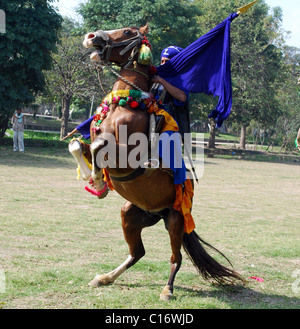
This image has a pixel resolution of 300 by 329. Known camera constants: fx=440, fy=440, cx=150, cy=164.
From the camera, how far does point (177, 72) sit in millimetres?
5617

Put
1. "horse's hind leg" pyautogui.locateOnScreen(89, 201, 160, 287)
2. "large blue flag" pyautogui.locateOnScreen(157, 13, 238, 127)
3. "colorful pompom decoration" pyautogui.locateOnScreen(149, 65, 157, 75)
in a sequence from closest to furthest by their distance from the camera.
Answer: "colorful pompom decoration" pyautogui.locateOnScreen(149, 65, 157, 75) < "large blue flag" pyautogui.locateOnScreen(157, 13, 238, 127) < "horse's hind leg" pyautogui.locateOnScreen(89, 201, 160, 287)

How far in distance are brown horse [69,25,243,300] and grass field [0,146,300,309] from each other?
368 mm

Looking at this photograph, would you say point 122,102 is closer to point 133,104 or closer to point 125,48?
point 133,104

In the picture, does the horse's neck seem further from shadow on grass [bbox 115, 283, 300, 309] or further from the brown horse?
shadow on grass [bbox 115, 283, 300, 309]

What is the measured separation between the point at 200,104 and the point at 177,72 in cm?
2713

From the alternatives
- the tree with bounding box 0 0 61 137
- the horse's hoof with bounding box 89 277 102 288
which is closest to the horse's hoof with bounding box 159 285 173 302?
the horse's hoof with bounding box 89 277 102 288

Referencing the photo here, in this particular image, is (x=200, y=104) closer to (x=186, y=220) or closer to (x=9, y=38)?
(x=9, y=38)

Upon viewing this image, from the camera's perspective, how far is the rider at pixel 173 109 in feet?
17.3

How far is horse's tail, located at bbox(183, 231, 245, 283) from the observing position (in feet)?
19.7

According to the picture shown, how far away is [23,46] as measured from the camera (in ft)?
69.6

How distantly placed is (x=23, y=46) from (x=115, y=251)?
16535mm
